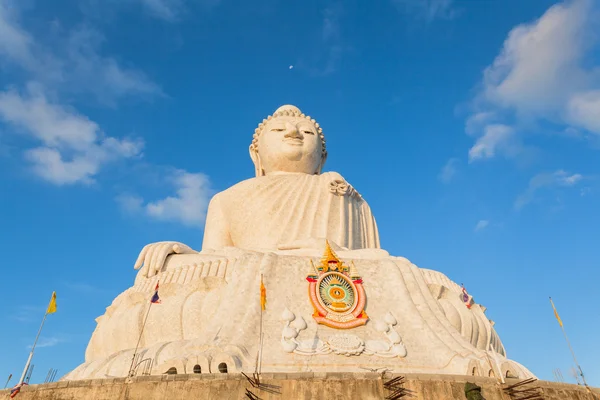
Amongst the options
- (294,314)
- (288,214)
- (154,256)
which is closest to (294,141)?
(288,214)

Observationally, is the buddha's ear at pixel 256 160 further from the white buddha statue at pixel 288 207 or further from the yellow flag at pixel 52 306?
the yellow flag at pixel 52 306

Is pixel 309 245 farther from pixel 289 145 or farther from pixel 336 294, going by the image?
pixel 289 145

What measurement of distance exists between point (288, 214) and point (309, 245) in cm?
174

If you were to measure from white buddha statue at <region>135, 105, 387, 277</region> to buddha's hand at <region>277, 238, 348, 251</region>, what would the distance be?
0.07 feet

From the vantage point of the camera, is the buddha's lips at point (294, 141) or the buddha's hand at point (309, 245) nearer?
the buddha's hand at point (309, 245)

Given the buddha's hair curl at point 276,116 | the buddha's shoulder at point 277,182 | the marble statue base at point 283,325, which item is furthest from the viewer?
the buddha's hair curl at point 276,116

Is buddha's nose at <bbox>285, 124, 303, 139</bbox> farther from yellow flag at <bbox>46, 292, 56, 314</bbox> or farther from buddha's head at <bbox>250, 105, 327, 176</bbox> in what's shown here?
yellow flag at <bbox>46, 292, 56, 314</bbox>

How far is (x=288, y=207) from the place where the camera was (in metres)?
11.6

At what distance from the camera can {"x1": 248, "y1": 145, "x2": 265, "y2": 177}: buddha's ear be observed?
14.2 meters

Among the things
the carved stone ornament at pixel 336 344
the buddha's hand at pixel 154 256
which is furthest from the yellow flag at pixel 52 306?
the carved stone ornament at pixel 336 344

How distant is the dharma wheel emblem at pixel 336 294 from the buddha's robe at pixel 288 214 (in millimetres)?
2270

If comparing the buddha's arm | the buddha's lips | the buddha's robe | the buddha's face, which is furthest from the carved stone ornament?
the buddha's lips

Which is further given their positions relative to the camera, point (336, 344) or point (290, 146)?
point (290, 146)

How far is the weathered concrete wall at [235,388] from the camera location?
5.59m
